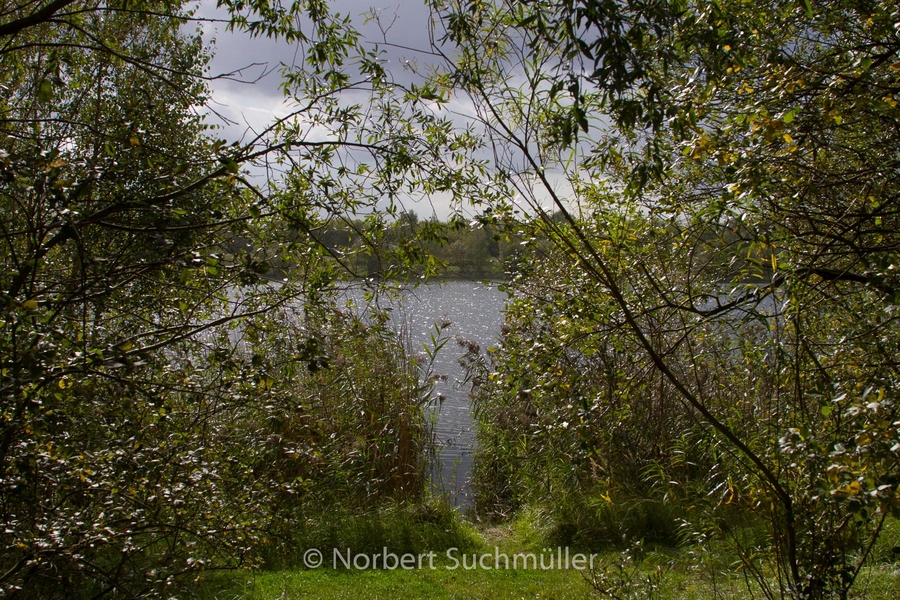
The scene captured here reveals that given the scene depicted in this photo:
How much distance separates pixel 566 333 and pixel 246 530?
1.82 metres

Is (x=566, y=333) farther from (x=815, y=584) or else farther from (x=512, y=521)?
(x=512, y=521)

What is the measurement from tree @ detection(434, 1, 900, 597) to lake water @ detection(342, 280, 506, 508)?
111cm

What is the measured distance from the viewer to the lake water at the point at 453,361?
813 centimetres


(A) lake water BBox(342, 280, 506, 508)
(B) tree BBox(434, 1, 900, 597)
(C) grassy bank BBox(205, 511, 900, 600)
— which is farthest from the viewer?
(A) lake water BBox(342, 280, 506, 508)

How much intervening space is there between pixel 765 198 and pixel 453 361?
1200cm

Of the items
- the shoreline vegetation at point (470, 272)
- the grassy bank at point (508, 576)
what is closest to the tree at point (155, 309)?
the shoreline vegetation at point (470, 272)

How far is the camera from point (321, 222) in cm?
349

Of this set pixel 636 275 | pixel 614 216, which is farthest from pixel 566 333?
pixel 636 275

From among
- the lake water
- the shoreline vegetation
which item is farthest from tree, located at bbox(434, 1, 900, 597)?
the lake water

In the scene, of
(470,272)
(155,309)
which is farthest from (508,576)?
(155,309)

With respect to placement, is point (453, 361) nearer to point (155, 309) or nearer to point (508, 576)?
point (508, 576)

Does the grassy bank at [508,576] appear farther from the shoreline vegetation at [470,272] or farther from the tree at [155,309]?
the tree at [155,309]

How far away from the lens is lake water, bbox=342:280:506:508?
26.7 ft

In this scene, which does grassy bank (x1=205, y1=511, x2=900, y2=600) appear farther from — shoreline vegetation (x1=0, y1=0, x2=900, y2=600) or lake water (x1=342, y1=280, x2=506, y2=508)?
lake water (x1=342, y1=280, x2=506, y2=508)
